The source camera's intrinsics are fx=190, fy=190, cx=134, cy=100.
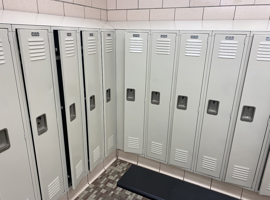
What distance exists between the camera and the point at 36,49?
4.68 feet

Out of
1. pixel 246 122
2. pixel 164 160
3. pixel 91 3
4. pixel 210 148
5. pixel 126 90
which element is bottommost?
pixel 164 160

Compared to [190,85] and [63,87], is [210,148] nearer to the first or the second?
[190,85]

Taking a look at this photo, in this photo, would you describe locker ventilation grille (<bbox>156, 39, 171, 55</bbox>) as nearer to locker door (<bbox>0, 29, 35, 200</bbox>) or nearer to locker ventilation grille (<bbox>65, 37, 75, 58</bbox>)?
locker ventilation grille (<bbox>65, 37, 75, 58</bbox>)

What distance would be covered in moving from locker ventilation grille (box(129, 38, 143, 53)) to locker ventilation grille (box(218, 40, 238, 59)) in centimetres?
86

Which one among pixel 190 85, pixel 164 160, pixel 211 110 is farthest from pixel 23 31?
pixel 164 160

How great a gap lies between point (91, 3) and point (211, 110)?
79.1 inches

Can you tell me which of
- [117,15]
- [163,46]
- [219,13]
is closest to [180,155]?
[163,46]

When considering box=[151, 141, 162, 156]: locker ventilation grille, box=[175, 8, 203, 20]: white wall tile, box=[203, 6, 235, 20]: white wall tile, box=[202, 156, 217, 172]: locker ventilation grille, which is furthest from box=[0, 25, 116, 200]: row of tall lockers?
box=[202, 156, 217, 172]: locker ventilation grille

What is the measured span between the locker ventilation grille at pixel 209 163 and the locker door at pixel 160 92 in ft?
1.64

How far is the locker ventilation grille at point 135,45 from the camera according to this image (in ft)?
7.32

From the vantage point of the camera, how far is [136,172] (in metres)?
2.21

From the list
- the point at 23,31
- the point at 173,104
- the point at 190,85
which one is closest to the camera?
the point at 23,31

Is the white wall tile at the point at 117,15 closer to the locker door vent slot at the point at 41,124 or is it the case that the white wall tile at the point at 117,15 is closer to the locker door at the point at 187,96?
the locker door at the point at 187,96

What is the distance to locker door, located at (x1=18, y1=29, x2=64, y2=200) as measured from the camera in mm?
1387
